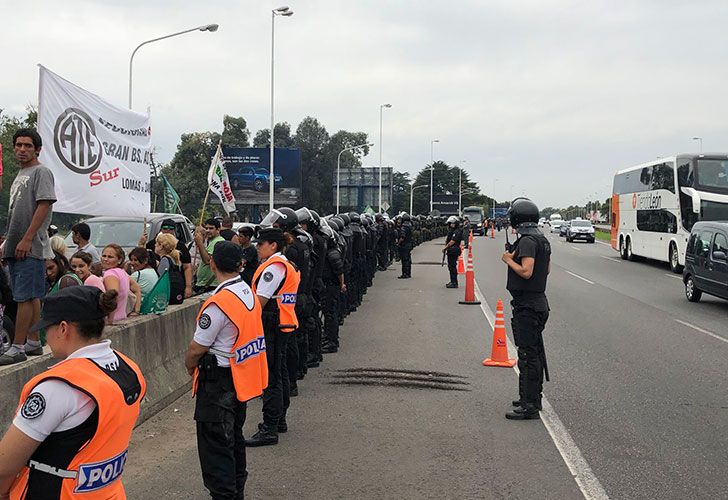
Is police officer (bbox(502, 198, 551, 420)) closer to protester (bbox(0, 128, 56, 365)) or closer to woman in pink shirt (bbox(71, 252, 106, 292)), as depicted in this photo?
woman in pink shirt (bbox(71, 252, 106, 292))

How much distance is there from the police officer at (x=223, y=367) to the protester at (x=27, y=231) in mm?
1466

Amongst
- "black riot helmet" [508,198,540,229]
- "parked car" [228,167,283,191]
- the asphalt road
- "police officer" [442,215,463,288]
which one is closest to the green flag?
"police officer" [442,215,463,288]

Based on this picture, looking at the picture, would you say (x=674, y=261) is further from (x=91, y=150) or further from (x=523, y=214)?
(x=91, y=150)

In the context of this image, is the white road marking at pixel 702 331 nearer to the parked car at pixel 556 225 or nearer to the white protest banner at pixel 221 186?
the white protest banner at pixel 221 186

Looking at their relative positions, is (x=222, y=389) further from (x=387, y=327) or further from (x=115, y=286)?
(x=387, y=327)

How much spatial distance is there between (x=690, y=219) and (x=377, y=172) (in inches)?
1629

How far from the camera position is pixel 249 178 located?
1909 inches

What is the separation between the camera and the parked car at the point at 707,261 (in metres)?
15.2

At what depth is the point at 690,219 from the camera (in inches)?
942

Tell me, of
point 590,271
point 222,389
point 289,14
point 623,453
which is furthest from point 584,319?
point 289,14

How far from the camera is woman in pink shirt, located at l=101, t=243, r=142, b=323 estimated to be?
6838 mm

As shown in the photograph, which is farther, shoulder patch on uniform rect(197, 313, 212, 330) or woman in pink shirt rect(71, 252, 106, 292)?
woman in pink shirt rect(71, 252, 106, 292)

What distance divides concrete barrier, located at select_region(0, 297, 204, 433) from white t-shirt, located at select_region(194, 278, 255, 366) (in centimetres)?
155

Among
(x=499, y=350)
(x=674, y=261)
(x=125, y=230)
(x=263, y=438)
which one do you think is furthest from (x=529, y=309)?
(x=674, y=261)
